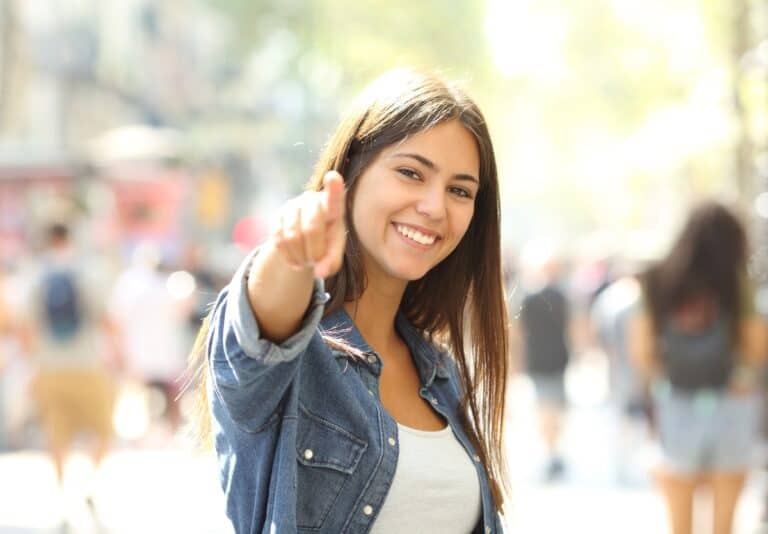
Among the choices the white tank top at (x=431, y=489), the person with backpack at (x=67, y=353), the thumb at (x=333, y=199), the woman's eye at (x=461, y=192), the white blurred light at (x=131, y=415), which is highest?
the thumb at (x=333, y=199)

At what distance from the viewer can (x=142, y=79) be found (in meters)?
42.3

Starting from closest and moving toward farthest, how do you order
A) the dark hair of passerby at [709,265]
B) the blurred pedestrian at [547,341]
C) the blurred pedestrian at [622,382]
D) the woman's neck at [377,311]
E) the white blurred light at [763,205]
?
the woman's neck at [377,311], the dark hair of passerby at [709,265], the blurred pedestrian at [622,382], the white blurred light at [763,205], the blurred pedestrian at [547,341]

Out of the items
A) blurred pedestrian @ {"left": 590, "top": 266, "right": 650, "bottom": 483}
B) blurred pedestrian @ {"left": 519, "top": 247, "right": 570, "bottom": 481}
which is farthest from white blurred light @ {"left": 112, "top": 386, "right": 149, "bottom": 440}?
blurred pedestrian @ {"left": 590, "top": 266, "right": 650, "bottom": 483}

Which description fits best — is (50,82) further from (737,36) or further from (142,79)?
(737,36)

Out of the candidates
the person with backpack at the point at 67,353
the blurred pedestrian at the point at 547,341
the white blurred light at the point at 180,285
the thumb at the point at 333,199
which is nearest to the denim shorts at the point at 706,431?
the person with backpack at the point at 67,353

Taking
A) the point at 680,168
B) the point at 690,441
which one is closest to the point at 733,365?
the point at 690,441

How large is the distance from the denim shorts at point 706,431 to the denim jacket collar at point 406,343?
10.9 ft

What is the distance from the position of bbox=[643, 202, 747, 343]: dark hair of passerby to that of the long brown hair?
2905 mm

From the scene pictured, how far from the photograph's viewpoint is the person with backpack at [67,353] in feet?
28.3

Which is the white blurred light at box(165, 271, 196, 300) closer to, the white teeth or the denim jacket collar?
the denim jacket collar

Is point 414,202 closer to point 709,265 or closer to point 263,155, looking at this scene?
point 709,265

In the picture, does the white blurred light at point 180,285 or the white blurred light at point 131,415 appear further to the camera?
the white blurred light at point 131,415

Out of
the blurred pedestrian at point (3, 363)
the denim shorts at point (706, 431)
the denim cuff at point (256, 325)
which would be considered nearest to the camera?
the denim cuff at point (256, 325)

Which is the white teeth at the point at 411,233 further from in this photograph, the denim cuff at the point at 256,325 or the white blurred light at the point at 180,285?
the white blurred light at the point at 180,285
